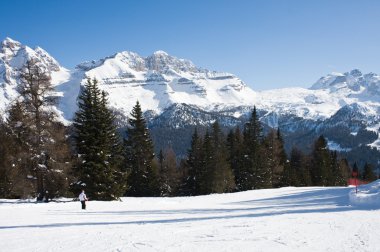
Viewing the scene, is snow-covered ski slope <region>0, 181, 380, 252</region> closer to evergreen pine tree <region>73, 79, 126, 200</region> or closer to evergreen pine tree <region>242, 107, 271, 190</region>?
evergreen pine tree <region>73, 79, 126, 200</region>

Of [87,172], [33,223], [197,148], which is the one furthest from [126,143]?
[33,223]

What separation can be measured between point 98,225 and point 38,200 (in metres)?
16.1

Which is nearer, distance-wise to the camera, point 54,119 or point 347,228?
point 347,228

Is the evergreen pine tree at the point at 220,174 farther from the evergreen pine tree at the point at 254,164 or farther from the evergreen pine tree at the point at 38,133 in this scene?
the evergreen pine tree at the point at 38,133

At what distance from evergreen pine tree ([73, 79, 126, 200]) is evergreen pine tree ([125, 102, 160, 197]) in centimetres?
1345

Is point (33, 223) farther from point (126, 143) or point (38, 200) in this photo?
point (126, 143)

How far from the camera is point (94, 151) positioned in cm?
3506

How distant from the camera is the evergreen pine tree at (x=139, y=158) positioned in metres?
51.6

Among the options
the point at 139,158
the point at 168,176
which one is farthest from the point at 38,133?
the point at 168,176

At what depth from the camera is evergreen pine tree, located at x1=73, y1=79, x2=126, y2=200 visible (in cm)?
3459

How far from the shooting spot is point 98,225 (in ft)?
57.7

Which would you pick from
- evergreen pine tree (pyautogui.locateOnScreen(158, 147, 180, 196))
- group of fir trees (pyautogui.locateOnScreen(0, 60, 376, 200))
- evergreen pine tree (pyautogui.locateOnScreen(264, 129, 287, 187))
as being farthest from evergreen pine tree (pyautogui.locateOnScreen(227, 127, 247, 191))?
evergreen pine tree (pyautogui.locateOnScreen(158, 147, 180, 196))

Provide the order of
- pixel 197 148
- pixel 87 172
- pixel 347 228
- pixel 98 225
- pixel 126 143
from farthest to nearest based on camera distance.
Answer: pixel 197 148
pixel 126 143
pixel 87 172
pixel 98 225
pixel 347 228

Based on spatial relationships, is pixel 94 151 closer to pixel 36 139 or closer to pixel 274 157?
pixel 36 139
